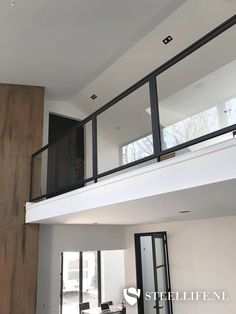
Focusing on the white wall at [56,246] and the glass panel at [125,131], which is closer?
the glass panel at [125,131]

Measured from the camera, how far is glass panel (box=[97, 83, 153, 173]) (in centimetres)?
388

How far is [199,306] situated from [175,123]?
14.1 feet

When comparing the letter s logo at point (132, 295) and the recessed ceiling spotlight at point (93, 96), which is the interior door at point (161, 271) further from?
the recessed ceiling spotlight at point (93, 96)

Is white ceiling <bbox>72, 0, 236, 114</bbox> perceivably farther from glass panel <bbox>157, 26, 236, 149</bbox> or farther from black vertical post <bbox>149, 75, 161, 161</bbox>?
black vertical post <bbox>149, 75, 161, 161</bbox>

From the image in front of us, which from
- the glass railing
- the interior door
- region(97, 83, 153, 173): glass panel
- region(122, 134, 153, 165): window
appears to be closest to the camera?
the glass railing

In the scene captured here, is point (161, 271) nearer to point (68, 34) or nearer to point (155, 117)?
point (155, 117)

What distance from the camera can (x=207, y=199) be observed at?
3475mm

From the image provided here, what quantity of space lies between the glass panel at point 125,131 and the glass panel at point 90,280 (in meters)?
5.87

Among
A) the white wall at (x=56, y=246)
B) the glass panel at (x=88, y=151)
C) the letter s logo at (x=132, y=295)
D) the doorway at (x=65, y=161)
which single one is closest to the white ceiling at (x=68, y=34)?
the doorway at (x=65, y=161)

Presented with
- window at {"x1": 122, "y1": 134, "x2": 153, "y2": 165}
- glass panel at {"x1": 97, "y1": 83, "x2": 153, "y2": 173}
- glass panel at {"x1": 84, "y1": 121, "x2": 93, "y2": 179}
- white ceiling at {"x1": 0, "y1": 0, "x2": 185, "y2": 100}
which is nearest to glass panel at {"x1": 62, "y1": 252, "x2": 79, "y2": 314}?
glass panel at {"x1": 84, "y1": 121, "x2": 93, "y2": 179}

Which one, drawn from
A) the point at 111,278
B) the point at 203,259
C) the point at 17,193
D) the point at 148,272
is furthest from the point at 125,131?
the point at 111,278

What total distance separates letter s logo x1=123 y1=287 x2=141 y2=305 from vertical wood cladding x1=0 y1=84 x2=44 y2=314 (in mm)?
2502

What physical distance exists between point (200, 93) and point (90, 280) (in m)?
7.26

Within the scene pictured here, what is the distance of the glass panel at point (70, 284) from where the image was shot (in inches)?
366
